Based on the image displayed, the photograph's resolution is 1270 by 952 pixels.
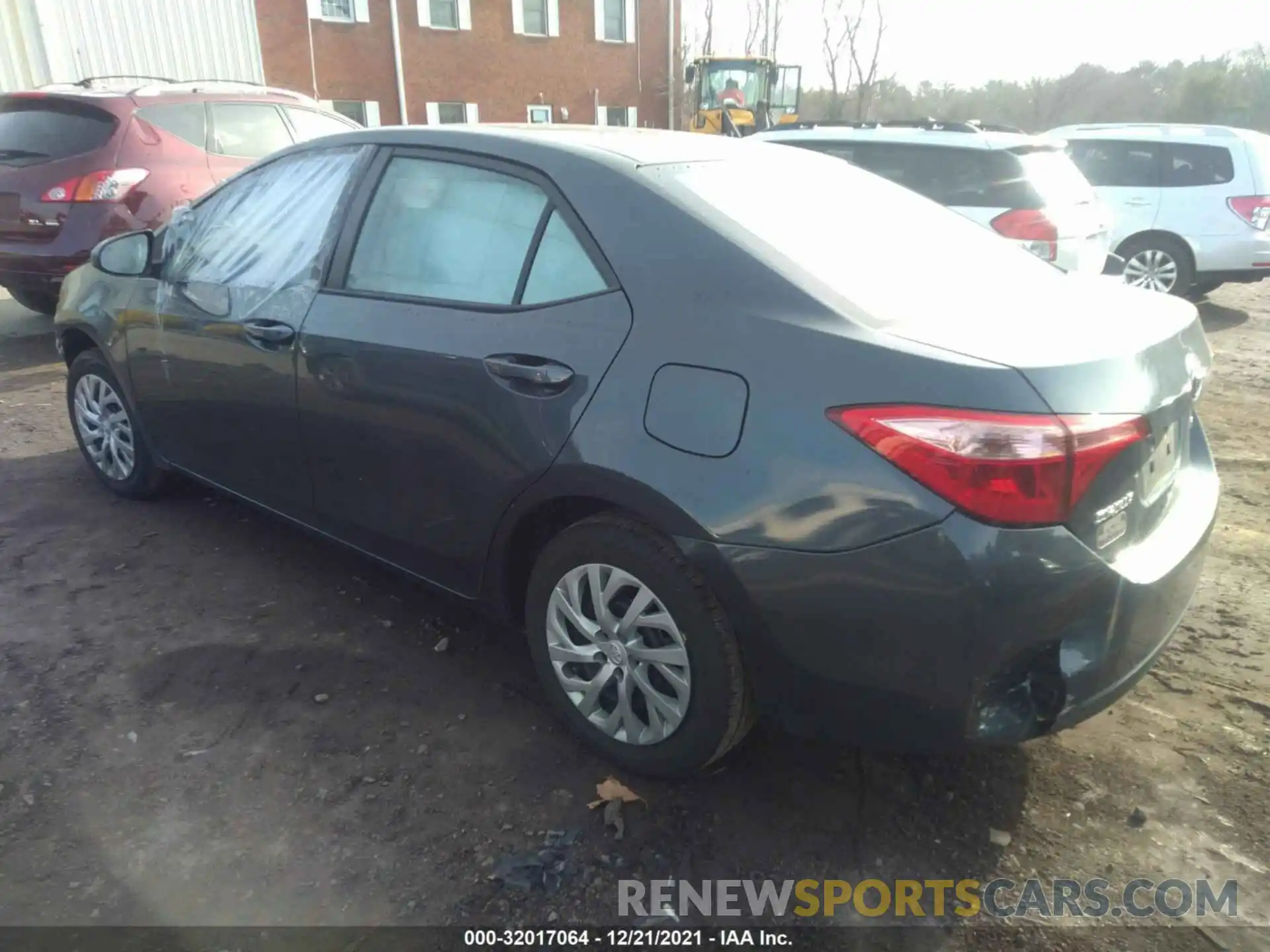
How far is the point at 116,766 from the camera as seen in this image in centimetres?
268

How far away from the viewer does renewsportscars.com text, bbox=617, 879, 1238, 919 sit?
7.32 ft

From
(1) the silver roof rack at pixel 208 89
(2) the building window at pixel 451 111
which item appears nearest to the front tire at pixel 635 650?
(1) the silver roof rack at pixel 208 89

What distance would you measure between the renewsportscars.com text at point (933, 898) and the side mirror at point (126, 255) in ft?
10.4

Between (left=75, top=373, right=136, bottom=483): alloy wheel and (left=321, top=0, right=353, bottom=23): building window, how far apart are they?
798 inches

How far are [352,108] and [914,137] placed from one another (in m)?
18.8

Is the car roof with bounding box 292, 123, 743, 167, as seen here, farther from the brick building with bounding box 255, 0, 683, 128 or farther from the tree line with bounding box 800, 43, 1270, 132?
the tree line with bounding box 800, 43, 1270, 132

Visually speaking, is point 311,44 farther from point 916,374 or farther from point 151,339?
point 916,374

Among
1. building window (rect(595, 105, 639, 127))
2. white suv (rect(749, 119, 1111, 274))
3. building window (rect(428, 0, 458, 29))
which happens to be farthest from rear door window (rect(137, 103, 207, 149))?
building window (rect(595, 105, 639, 127))

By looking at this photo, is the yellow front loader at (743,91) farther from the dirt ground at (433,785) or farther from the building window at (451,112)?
the dirt ground at (433,785)

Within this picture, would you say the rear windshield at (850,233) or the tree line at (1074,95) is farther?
the tree line at (1074,95)

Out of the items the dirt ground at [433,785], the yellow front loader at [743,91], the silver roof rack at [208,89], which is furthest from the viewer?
the yellow front loader at [743,91]

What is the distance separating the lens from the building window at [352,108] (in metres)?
22.5

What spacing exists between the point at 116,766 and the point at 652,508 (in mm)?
1670

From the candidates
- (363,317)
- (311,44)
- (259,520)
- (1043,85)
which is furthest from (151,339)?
(1043,85)
